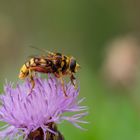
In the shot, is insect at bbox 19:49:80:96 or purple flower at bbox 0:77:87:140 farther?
insect at bbox 19:49:80:96

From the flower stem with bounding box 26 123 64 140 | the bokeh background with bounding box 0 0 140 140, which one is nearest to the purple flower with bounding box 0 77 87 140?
the flower stem with bounding box 26 123 64 140

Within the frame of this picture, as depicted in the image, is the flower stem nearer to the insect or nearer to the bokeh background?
the insect

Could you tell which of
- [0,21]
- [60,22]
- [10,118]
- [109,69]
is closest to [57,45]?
[60,22]

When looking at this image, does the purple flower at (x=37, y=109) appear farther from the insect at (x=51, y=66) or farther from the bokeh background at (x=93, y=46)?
the bokeh background at (x=93, y=46)

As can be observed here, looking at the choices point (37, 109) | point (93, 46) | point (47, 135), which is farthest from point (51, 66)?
point (93, 46)

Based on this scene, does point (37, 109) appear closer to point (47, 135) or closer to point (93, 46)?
point (47, 135)

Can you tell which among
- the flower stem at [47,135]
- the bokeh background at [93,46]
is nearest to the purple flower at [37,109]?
the flower stem at [47,135]

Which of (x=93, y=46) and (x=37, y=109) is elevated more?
(x=37, y=109)
